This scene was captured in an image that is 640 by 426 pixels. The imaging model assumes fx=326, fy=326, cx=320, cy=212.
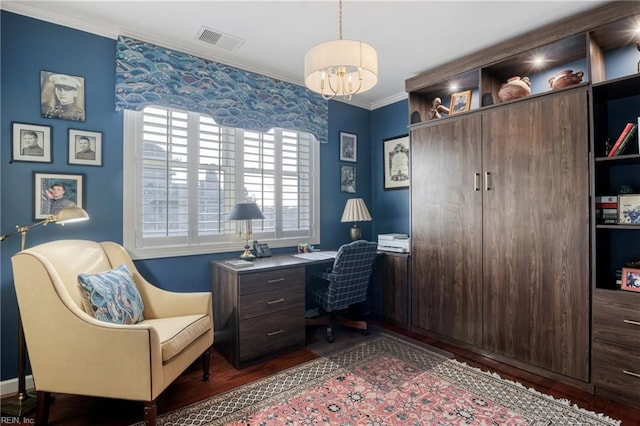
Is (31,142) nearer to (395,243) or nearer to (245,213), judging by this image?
(245,213)

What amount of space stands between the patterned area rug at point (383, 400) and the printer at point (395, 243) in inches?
44.9

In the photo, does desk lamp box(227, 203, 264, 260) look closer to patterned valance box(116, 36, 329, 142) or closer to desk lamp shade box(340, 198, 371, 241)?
patterned valance box(116, 36, 329, 142)

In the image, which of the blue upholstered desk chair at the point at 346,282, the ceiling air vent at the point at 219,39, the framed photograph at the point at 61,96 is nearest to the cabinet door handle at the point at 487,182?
the blue upholstered desk chair at the point at 346,282

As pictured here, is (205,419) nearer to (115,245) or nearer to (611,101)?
(115,245)

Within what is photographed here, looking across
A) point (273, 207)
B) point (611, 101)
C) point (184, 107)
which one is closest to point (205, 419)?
point (273, 207)

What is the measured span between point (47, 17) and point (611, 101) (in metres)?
4.01

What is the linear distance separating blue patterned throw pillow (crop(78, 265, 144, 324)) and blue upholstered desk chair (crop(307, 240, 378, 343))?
1.46 metres

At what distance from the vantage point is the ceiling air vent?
8.31 ft

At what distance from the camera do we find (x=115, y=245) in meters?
2.38

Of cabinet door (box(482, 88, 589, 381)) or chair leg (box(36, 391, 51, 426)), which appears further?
cabinet door (box(482, 88, 589, 381))

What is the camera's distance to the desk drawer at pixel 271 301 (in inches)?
98.2

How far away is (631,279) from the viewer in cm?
205

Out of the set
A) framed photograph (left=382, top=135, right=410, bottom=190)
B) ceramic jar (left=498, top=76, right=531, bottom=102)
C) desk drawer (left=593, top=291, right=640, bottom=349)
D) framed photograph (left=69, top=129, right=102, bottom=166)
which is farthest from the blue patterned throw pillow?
ceramic jar (left=498, top=76, right=531, bottom=102)

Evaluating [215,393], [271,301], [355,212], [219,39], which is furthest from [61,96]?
[355,212]
